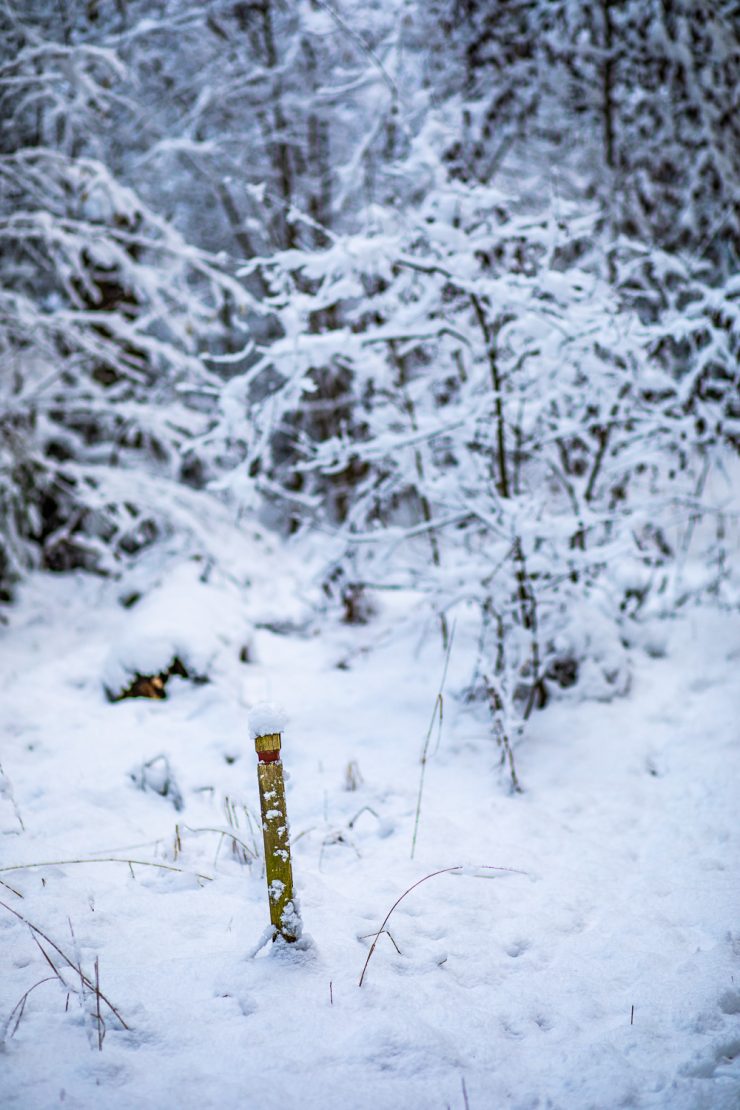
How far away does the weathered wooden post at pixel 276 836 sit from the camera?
1758 millimetres

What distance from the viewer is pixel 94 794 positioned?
2881 millimetres

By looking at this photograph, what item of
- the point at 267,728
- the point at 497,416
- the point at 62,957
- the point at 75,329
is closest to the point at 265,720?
the point at 267,728

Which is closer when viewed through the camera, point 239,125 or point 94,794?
point 94,794

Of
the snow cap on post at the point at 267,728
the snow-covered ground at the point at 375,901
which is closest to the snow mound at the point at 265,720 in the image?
the snow cap on post at the point at 267,728

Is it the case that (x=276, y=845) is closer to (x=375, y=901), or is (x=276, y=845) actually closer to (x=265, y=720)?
(x=265, y=720)

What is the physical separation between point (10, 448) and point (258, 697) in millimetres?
3167

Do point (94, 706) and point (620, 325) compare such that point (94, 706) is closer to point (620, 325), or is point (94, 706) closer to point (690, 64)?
point (620, 325)

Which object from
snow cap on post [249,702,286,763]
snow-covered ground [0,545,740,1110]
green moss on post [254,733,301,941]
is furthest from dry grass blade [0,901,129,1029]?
snow cap on post [249,702,286,763]

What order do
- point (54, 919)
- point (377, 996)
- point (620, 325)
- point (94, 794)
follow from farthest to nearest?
point (620, 325) < point (94, 794) < point (54, 919) < point (377, 996)

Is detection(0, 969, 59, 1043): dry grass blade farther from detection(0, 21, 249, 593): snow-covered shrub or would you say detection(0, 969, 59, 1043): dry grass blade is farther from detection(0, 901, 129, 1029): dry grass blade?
detection(0, 21, 249, 593): snow-covered shrub

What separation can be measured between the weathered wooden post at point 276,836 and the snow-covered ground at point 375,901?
0.36 feet

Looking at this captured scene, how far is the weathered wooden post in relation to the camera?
1.76m

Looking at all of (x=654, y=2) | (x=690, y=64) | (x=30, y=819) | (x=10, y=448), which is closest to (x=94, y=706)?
(x=30, y=819)

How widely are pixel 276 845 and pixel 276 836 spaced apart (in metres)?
0.03
